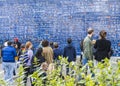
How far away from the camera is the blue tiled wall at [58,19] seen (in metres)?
18.5

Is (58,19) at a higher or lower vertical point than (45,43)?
lower

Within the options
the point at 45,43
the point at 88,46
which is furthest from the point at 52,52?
the point at 88,46

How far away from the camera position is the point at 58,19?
18766mm

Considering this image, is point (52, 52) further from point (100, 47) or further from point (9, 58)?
point (9, 58)

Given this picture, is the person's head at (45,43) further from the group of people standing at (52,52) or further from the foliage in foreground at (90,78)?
the foliage in foreground at (90,78)

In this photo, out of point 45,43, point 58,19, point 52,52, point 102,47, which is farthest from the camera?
point 58,19

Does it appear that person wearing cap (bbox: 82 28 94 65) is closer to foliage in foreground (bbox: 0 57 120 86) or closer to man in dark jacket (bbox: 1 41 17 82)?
man in dark jacket (bbox: 1 41 17 82)

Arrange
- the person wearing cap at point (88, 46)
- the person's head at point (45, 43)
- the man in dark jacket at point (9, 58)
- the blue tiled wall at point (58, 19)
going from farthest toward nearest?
the blue tiled wall at point (58, 19) → the person wearing cap at point (88, 46) → the man in dark jacket at point (9, 58) → the person's head at point (45, 43)

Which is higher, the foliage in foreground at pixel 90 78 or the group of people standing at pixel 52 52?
the foliage in foreground at pixel 90 78

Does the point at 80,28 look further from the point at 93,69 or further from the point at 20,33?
the point at 93,69

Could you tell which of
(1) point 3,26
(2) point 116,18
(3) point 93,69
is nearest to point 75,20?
(2) point 116,18

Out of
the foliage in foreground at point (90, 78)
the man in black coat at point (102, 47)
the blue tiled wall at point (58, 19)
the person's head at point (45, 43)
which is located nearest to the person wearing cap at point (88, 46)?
the man in black coat at point (102, 47)

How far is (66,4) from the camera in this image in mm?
18781

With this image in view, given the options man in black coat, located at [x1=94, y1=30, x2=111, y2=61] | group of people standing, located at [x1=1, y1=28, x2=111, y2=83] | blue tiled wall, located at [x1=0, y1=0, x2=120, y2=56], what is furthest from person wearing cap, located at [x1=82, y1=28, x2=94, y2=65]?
blue tiled wall, located at [x1=0, y1=0, x2=120, y2=56]
